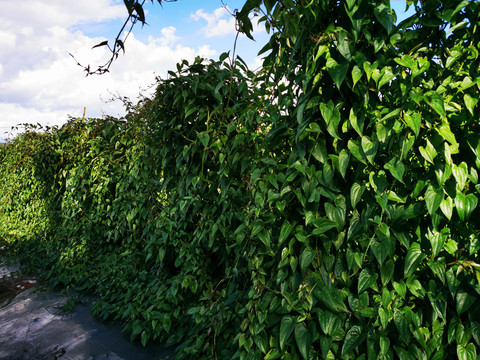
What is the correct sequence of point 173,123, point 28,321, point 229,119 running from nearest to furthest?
1. point 229,119
2. point 173,123
3. point 28,321

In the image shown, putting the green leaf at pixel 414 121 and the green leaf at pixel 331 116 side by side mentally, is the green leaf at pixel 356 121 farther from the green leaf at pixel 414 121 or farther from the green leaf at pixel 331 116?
the green leaf at pixel 414 121

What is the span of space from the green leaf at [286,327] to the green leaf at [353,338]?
24 cm

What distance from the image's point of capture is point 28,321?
13.1 ft

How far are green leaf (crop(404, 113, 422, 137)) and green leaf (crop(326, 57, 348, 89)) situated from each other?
0.30m

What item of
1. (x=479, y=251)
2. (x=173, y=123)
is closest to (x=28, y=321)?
(x=173, y=123)

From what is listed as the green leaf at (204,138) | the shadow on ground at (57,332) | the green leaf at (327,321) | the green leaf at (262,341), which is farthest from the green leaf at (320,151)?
the shadow on ground at (57,332)

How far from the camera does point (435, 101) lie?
5.02 ft

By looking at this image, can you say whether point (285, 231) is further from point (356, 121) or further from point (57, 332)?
point (57, 332)

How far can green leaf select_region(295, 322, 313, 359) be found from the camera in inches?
67.9

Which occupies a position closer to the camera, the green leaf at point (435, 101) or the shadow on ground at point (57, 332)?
the green leaf at point (435, 101)

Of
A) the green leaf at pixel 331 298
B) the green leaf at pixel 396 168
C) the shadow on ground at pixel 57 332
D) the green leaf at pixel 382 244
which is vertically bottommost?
the shadow on ground at pixel 57 332

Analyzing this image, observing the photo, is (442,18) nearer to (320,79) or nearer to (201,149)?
(320,79)

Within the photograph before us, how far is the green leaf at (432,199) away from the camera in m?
1.54

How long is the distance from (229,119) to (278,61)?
1.04 m
